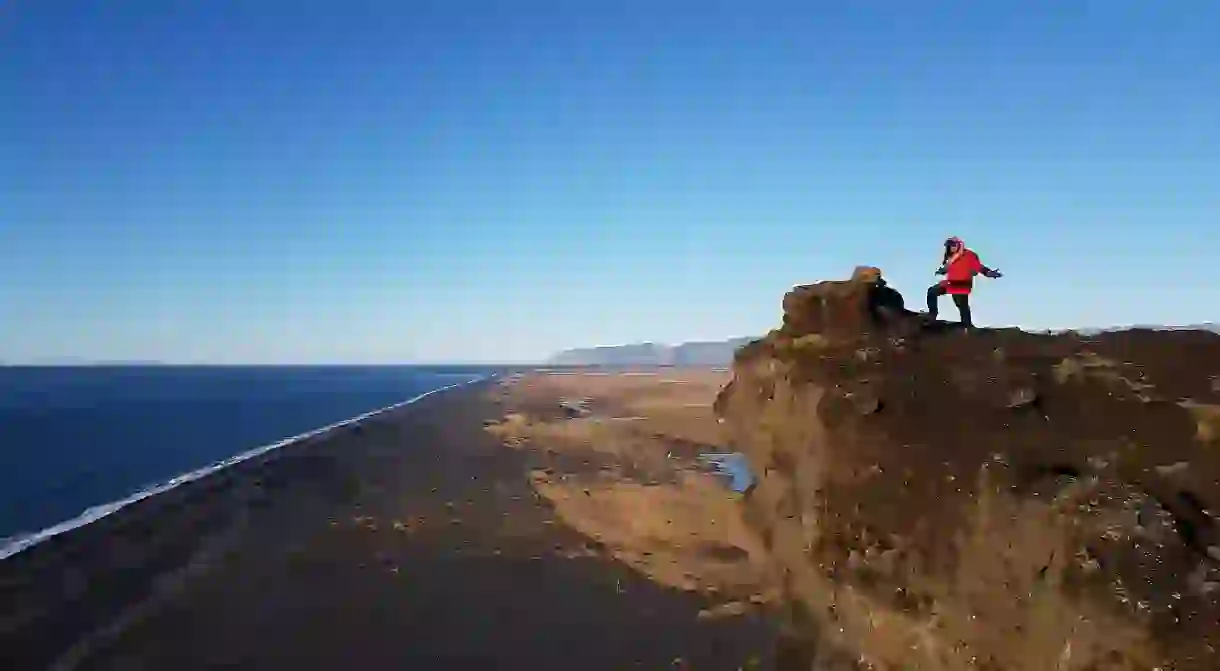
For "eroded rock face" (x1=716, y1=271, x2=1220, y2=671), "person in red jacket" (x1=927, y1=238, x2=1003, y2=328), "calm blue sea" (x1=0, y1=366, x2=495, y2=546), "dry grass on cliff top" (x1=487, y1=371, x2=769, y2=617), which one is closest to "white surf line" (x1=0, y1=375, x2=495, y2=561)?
"calm blue sea" (x1=0, y1=366, x2=495, y2=546)

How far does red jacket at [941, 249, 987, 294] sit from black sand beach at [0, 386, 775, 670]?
7912mm

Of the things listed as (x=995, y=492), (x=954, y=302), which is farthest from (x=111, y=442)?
(x=995, y=492)

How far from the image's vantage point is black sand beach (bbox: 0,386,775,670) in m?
14.9

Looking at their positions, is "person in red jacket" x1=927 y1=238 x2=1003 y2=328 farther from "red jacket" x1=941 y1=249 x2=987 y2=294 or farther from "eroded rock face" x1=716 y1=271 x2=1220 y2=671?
"eroded rock face" x1=716 y1=271 x2=1220 y2=671

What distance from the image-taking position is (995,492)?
359 inches

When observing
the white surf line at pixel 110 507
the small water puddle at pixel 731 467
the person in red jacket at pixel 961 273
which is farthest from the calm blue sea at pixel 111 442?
the person in red jacket at pixel 961 273

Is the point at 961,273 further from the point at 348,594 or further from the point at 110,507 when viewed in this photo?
the point at 110,507

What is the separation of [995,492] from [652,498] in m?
20.9

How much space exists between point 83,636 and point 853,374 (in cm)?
1589

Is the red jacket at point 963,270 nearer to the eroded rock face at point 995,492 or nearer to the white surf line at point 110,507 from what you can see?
the eroded rock face at point 995,492

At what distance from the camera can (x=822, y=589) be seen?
12219mm

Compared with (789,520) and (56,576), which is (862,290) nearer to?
(789,520)

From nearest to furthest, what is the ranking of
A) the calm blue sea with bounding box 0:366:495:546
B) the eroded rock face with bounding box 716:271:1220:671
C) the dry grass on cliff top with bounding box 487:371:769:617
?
1. the eroded rock face with bounding box 716:271:1220:671
2. the dry grass on cliff top with bounding box 487:371:769:617
3. the calm blue sea with bounding box 0:366:495:546

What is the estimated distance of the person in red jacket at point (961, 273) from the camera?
1574cm
